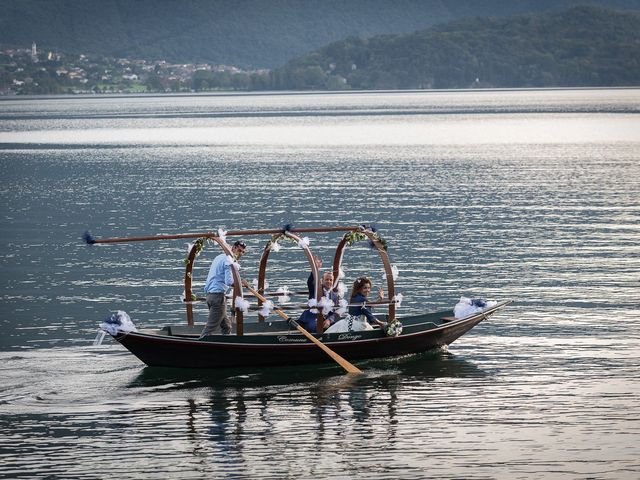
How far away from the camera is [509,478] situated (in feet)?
71.1

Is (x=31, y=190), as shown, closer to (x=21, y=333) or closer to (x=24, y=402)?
(x=21, y=333)

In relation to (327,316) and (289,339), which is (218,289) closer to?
(289,339)

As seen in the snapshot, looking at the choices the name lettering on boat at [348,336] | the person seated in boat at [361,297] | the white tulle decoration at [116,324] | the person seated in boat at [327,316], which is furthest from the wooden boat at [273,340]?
the person seated in boat at [361,297]

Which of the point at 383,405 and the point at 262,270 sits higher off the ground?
the point at 262,270

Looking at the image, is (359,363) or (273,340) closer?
(273,340)

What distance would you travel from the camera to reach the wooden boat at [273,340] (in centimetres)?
2836

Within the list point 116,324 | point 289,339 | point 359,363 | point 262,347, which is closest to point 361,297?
point 359,363

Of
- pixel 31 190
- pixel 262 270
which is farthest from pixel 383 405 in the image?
pixel 31 190

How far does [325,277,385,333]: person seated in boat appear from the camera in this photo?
29.8 metres

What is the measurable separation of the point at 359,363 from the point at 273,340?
231 centimetres

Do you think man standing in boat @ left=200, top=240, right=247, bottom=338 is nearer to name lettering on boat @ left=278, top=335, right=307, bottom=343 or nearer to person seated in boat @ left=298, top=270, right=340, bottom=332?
name lettering on boat @ left=278, top=335, right=307, bottom=343

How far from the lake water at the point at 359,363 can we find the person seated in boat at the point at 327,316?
3.74ft

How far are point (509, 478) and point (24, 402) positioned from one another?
10346mm

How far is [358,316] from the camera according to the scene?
98.4 ft
